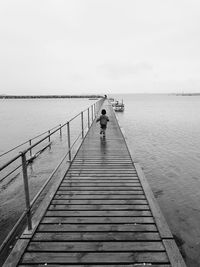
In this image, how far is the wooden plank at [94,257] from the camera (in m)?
3.07

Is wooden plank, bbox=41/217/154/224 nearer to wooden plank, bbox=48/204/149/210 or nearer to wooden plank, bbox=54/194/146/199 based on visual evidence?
wooden plank, bbox=48/204/149/210

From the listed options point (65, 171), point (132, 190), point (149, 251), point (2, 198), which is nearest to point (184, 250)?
point (132, 190)

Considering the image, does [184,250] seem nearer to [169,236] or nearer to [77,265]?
[169,236]

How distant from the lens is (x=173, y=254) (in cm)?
316

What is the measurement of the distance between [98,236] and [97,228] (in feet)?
0.69

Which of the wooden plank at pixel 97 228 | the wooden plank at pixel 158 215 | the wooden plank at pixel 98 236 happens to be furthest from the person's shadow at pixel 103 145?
the wooden plank at pixel 98 236

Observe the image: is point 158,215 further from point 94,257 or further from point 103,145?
point 103,145

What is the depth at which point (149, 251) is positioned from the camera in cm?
324

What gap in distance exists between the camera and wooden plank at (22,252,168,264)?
3070mm

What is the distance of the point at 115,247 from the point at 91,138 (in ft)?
27.2

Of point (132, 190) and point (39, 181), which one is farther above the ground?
point (132, 190)

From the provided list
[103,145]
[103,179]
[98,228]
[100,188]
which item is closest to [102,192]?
[100,188]

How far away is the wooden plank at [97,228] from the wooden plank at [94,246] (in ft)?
0.99

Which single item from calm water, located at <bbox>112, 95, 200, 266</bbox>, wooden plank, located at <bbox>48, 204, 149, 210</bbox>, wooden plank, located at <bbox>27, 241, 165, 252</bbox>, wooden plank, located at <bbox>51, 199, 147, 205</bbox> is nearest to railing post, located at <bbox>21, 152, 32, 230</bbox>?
wooden plank, located at <bbox>27, 241, 165, 252</bbox>
